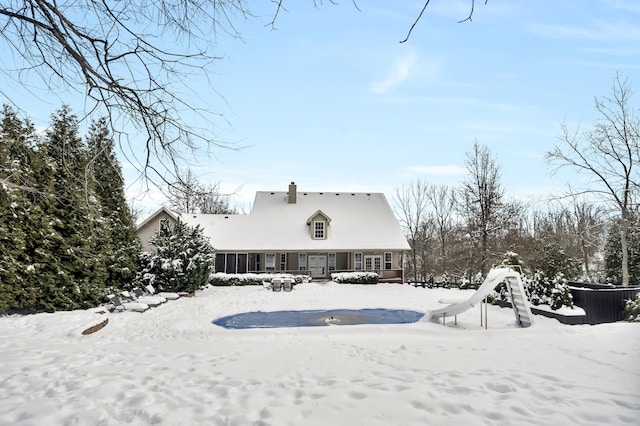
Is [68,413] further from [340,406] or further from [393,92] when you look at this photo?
[393,92]

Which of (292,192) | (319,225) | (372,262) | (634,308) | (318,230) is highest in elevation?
(292,192)

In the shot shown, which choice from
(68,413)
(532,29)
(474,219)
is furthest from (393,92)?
(474,219)

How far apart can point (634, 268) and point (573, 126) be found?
1040 centimetres

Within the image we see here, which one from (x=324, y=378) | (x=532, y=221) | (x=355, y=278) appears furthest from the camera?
(x=532, y=221)

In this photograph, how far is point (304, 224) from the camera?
96.1 feet

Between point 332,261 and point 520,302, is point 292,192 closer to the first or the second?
point 332,261

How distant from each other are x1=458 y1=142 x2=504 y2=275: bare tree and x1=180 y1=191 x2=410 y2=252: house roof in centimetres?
541

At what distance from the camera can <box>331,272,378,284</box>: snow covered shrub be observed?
2570 cm

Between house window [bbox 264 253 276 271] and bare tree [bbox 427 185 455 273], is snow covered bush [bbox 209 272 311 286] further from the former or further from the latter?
bare tree [bbox 427 185 455 273]

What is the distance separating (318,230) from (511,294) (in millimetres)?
18350

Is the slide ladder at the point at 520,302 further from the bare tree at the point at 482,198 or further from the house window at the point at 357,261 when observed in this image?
the house window at the point at 357,261

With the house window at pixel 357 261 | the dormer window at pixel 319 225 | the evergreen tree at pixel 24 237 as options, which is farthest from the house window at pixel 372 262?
the evergreen tree at pixel 24 237

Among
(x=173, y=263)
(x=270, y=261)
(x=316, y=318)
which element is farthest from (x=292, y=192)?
(x=316, y=318)

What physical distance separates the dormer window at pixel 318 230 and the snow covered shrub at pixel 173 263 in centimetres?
1075
